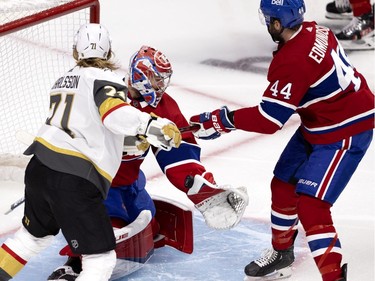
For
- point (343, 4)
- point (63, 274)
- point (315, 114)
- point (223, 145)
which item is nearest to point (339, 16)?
point (343, 4)

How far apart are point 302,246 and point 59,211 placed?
1085mm

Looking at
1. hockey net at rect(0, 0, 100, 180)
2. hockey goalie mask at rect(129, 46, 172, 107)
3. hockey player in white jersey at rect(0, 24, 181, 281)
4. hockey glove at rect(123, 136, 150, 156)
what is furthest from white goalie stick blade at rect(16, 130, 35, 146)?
hockey net at rect(0, 0, 100, 180)

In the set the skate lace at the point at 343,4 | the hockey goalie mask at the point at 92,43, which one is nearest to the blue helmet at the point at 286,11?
the hockey goalie mask at the point at 92,43

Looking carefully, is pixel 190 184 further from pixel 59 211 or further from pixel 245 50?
pixel 245 50

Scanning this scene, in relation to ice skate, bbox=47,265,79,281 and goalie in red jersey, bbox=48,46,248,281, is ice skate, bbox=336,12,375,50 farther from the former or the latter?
ice skate, bbox=47,265,79,281

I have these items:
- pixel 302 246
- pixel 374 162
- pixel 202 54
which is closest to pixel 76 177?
pixel 302 246

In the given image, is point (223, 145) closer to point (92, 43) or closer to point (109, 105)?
point (92, 43)

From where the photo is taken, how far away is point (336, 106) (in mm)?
3324

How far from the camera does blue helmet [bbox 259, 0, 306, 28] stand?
3.29 m

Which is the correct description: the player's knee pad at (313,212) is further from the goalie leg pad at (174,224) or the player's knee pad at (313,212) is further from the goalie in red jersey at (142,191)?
the goalie leg pad at (174,224)

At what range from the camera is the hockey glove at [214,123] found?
3.41 meters

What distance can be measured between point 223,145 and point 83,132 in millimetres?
1733

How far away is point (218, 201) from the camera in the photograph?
11.3 feet

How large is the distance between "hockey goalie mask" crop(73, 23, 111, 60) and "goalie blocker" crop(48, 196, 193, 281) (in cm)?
63
